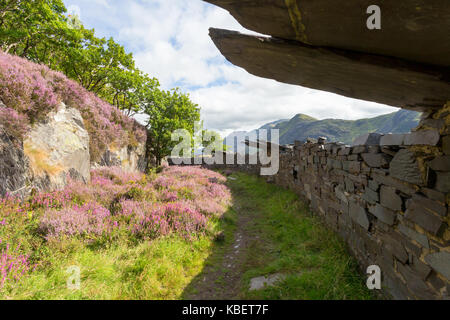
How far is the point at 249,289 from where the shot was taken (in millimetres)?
3635

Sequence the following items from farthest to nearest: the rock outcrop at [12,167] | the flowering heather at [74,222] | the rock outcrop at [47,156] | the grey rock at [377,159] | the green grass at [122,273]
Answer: the rock outcrop at [47,156]
the rock outcrop at [12,167]
the flowering heather at [74,222]
the grey rock at [377,159]
the green grass at [122,273]

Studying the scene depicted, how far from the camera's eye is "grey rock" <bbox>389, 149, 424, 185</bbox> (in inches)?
103

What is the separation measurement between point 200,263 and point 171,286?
1.03m

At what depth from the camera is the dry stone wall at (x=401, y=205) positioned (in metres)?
2.33

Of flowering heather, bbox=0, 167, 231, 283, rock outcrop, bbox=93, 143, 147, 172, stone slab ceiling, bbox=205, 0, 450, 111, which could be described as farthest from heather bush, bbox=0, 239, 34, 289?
rock outcrop, bbox=93, 143, 147, 172

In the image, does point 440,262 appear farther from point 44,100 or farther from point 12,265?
point 44,100

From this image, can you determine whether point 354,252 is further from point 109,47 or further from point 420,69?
point 109,47

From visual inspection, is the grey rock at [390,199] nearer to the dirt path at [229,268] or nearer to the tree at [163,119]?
the dirt path at [229,268]

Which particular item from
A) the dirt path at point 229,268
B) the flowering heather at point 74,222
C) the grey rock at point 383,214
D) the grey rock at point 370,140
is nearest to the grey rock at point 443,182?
the grey rock at point 383,214

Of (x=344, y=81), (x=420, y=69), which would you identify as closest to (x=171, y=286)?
(x=344, y=81)

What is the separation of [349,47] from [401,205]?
255 cm

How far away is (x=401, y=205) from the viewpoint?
2943mm

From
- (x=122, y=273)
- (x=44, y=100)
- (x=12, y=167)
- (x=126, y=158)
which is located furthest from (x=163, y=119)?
(x=122, y=273)

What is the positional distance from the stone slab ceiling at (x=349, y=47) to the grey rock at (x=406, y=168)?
0.71m
